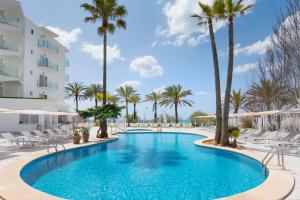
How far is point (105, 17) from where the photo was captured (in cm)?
2141

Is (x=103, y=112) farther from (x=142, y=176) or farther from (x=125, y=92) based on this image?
(x=125, y=92)

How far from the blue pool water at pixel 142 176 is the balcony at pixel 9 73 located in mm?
16968

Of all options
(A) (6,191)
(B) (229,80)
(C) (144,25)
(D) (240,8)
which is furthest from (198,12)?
(A) (6,191)

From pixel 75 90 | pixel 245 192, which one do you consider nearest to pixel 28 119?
pixel 75 90

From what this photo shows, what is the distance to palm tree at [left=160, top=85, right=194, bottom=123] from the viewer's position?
43.8 m

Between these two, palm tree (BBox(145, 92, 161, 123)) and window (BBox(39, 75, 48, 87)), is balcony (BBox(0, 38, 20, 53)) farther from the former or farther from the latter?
palm tree (BBox(145, 92, 161, 123))

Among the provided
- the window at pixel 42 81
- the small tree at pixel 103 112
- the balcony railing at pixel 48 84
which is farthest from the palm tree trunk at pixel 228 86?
the window at pixel 42 81

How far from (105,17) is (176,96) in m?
25.1

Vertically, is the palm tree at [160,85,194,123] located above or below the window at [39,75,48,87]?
below

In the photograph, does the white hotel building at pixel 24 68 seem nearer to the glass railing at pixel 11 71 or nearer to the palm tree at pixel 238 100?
the glass railing at pixel 11 71

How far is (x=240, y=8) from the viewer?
14891mm

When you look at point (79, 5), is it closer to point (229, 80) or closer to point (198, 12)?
point (198, 12)

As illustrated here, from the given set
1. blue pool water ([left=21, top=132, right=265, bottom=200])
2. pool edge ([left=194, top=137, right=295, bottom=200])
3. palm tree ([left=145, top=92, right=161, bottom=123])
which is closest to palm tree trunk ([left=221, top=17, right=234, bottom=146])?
blue pool water ([left=21, top=132, right=265, bottom=200])

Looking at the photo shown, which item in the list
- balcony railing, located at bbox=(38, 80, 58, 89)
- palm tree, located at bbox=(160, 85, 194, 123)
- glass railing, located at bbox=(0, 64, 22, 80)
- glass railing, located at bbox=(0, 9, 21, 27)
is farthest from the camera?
palm tree, located at bbox=(160, 85, 194, 123)
